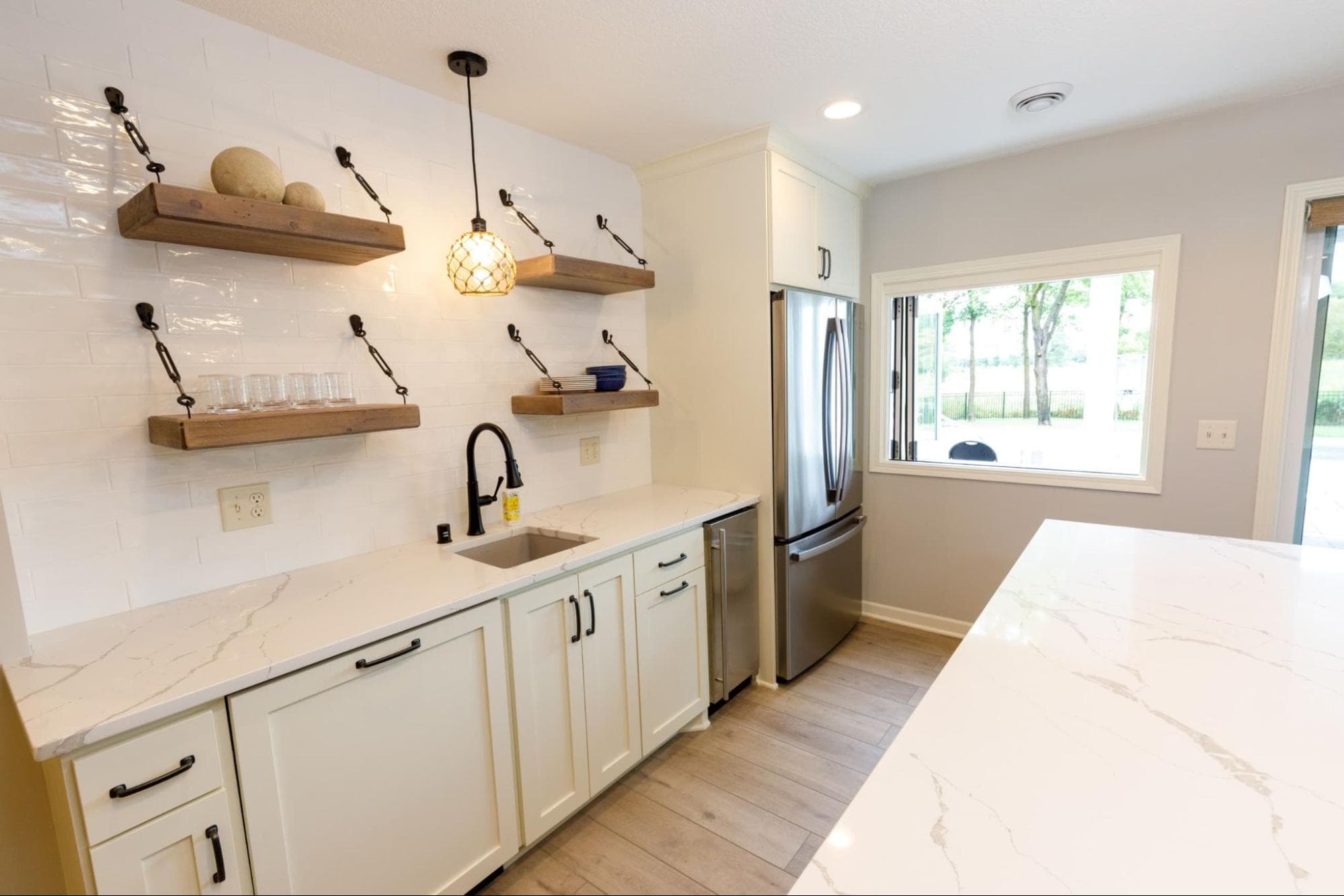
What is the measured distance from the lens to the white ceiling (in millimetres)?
1563

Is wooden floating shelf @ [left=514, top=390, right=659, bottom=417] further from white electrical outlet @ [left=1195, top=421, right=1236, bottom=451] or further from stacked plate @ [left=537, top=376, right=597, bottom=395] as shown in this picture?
white electrical outlet @ [left=1195, top=421, right=1236, bottom=451]

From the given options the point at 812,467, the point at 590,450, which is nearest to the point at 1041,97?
the point at 812,467

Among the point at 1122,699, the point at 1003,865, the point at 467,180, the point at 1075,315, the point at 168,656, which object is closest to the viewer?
the point at 1003,865

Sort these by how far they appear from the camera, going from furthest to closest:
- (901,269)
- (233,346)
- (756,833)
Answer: (901,269) → (756,833) → (233,346)

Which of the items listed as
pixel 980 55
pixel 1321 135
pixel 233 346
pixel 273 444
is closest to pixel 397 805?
pixel 273 444

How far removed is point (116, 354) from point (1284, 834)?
7.13 feet

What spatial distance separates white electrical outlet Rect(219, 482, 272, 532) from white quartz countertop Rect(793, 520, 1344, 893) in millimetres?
1589

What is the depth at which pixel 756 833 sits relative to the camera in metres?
1.76

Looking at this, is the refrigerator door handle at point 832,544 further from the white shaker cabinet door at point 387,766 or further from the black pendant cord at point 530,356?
the white shaker cabinet door at point 387,766

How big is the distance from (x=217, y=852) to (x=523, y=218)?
1.97 m

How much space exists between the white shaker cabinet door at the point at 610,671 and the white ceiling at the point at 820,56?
1.49 m

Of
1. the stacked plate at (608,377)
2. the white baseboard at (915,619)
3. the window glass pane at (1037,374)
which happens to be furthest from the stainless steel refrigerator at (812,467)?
the stacked plate at (608,377)

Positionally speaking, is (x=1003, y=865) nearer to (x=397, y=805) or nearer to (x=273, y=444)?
(x=397, y=805)

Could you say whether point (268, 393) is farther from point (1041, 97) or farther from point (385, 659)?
point (1041, 97)
